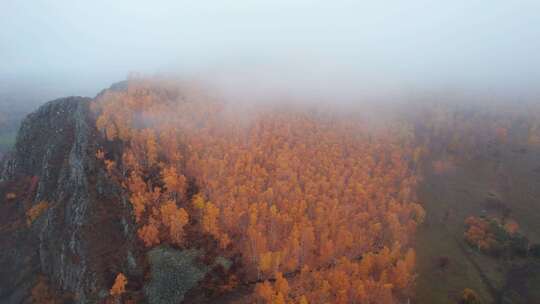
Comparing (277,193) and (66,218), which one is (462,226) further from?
(66,218)

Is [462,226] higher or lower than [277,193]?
lower

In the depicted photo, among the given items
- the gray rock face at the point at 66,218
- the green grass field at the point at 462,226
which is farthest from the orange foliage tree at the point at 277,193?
the gray rock face at the point at 66,218

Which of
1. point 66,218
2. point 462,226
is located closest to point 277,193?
point 462,226

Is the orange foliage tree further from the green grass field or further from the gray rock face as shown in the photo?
the gray rock face

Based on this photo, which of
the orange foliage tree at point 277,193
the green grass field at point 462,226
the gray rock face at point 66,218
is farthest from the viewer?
the green grass field at point 462,226

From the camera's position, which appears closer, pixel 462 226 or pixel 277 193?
pixel 277 193

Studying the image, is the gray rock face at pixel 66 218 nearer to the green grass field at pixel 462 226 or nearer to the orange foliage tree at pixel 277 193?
the orange foliage tree at pixel 277 193

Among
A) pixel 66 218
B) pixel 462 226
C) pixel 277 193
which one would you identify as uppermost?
pixel 277 193

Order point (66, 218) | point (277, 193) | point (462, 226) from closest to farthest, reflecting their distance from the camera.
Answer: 1. point (66, 218)
2. point (277, 193)
3. point (462, 226)

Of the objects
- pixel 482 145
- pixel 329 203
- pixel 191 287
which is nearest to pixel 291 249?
pixel 329 203
